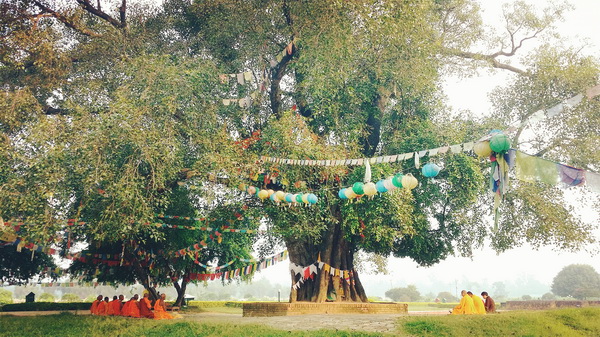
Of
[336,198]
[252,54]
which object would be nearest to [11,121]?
[252,54]

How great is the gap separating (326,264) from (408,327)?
690 cm

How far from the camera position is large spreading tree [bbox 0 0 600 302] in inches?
576

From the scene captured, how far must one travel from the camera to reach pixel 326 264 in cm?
1895

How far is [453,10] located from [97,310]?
18.4m

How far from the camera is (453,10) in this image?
21172mm

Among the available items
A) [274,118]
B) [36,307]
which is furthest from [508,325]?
[36,307]

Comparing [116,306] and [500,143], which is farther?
[116,306]

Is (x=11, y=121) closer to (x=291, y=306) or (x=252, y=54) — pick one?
(x=252, y=54)

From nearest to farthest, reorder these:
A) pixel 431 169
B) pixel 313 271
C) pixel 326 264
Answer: pixel 431 169 < pixel 326 264 < pixel 313 271

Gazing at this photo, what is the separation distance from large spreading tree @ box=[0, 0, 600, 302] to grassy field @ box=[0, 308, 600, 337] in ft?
8.01

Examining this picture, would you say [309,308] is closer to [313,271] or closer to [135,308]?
[313,271]

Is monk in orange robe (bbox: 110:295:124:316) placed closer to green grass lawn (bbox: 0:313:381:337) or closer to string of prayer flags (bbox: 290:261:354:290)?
green grass lawn (bbox: 0:313:381:337)

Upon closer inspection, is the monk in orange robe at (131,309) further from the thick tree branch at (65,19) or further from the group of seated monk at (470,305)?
Answer: the group of seated monk at (470,305)

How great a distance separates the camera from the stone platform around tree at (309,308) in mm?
16891
